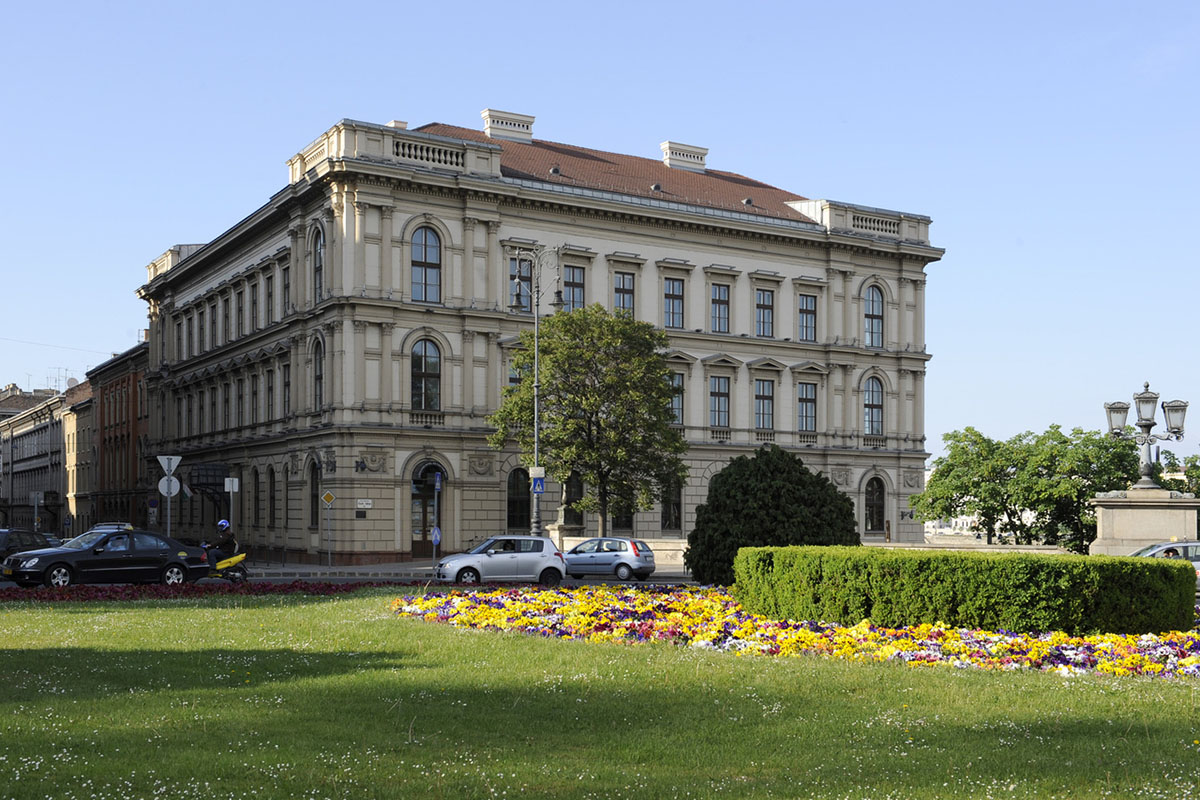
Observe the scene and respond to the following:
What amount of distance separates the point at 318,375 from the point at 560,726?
4371cm

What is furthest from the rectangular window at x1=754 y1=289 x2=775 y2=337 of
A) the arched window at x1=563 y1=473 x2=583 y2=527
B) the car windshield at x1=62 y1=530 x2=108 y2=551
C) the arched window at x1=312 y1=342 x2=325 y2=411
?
the car windshield at x1=62 y1=530 x2=108 y2=551

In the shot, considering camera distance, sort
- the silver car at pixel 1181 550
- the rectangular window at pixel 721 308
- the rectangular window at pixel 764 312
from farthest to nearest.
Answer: the rectangular window at pixel 764 312
the rectangular window at pixel 721 308
the silver car at pixel 1181 550

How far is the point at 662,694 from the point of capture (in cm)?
1240

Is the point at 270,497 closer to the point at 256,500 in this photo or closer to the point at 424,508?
the point at 256,500

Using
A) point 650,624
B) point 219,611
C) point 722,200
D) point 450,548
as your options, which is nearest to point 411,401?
point 450,548

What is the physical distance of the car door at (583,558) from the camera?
40375mm

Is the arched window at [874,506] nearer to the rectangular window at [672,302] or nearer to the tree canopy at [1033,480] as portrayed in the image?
the tree canopy at [1033,480]

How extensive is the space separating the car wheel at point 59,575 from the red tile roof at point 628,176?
1143 inches

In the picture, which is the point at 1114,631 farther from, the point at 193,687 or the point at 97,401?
the point at 97,401

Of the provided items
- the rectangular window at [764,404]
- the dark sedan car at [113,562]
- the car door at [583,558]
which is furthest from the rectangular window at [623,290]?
the dark sedan car at [113,562]

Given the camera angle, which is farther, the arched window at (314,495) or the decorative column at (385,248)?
the arched window at (314,495)

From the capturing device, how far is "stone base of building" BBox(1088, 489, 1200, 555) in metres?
31.4

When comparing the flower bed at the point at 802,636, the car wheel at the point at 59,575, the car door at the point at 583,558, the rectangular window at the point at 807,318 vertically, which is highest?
the rectangular window at the point at 807,318

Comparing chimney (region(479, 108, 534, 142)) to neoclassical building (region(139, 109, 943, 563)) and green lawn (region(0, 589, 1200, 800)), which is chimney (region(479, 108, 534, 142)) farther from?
green lawn (region(0, 589, 1200, 800))
